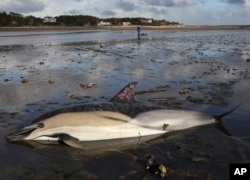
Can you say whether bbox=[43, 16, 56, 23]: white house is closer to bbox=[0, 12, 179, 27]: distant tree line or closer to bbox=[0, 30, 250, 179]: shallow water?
bbox=[0, 12, 179, 27]: distant tree line

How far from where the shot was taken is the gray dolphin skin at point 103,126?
Answer: 7.45 metres

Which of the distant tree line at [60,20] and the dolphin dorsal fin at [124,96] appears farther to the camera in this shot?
the distant tree line at [60,20]

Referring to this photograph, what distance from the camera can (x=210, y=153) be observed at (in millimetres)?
6652

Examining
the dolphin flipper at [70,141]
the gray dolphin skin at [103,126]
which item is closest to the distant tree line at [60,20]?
the gray dolphin skin at [103,126]

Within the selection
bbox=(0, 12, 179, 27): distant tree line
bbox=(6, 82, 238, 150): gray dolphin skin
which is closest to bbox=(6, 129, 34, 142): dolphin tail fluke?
bbox=(6, 82, 238, 150): gray dolphin skin

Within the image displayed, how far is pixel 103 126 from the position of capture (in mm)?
7574

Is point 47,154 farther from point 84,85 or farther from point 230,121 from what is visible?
point 84,85

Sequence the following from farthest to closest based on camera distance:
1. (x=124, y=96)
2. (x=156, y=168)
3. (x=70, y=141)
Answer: (x=124, y=96)
(x=70, y=141)
(x=156, y=168)

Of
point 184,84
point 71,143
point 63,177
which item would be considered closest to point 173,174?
point 63,177

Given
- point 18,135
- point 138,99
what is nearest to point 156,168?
point 18,135

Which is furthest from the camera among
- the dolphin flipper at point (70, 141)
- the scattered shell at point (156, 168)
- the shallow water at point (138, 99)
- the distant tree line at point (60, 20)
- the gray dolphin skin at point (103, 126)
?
the distant tree line at point (60, 20)

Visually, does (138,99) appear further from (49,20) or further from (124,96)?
(49,20)

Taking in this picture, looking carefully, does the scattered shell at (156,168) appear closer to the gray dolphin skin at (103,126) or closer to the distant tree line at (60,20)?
the gray dolphin skin at (103,126)

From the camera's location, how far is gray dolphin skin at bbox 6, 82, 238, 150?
7445 millimetres
